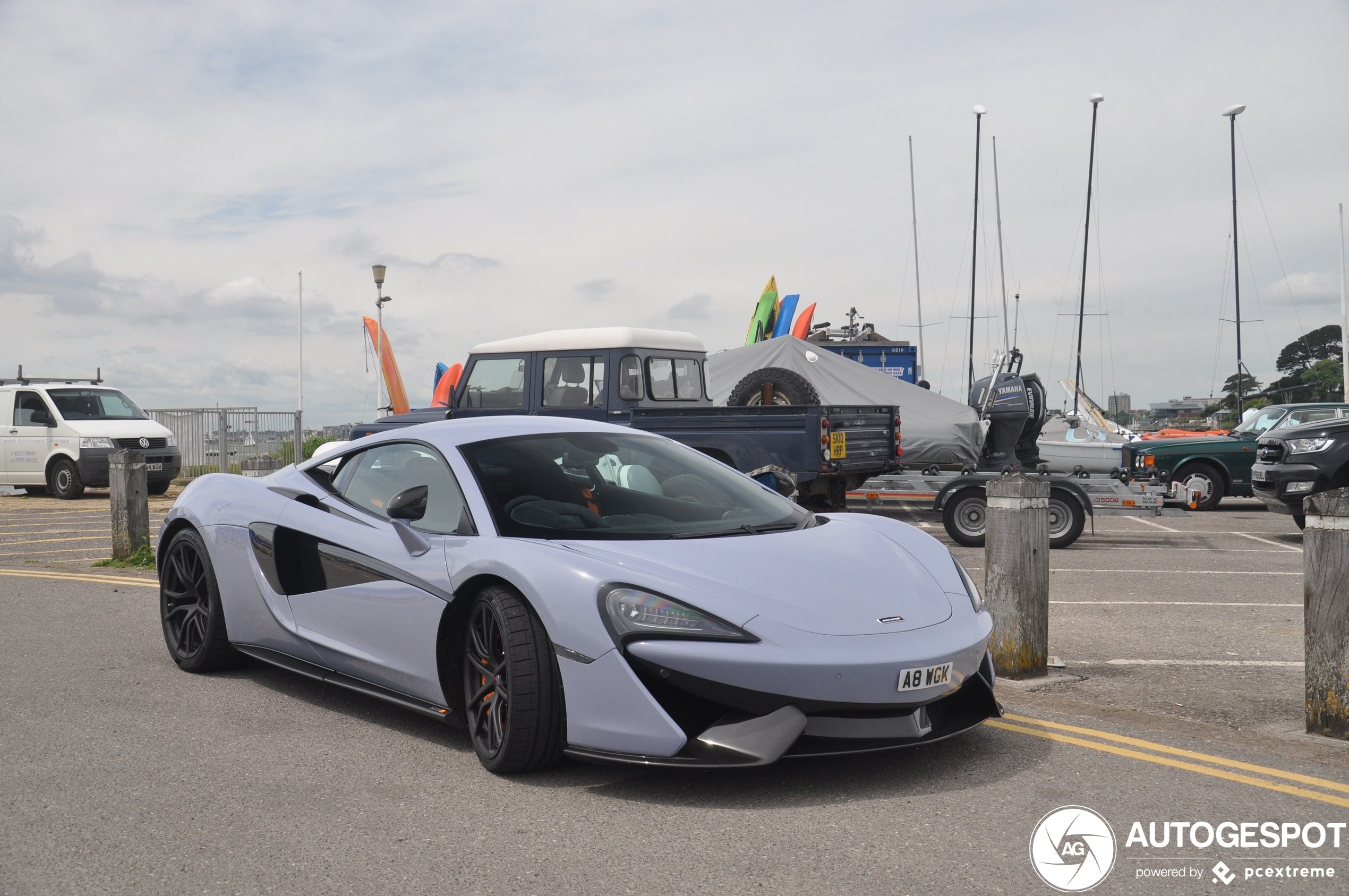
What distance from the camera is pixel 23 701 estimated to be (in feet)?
16.5

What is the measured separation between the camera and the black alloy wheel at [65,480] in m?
18.8

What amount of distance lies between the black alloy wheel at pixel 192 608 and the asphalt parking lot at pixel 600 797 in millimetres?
129

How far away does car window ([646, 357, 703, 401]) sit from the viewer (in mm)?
11852

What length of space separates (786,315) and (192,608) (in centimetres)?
2273

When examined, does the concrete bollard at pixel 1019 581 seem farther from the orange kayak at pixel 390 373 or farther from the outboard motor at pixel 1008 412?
the orange kayak at pixel 390 373

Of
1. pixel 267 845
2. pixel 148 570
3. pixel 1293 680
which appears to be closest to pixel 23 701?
pixel 267 845

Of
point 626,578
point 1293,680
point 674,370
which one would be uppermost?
point 674,370

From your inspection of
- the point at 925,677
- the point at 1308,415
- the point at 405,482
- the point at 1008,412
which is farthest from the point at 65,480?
the point at 1308,415

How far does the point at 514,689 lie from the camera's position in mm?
3695

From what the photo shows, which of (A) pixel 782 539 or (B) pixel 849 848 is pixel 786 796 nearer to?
(B) pixel 849 848

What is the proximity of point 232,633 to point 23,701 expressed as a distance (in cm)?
90

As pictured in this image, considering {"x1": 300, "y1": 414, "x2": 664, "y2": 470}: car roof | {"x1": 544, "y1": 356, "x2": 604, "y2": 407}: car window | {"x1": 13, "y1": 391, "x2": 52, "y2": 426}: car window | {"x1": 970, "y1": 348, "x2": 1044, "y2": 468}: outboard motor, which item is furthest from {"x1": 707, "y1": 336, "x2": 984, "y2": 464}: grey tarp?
{"x1": 13, "y1": 391, "x2": 52, "y2": 426}: car window

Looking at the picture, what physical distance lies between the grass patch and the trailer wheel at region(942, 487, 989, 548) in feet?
25.3

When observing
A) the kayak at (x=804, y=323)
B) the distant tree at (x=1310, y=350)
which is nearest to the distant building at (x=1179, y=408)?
the distant tree at (x=1310, y=350)
